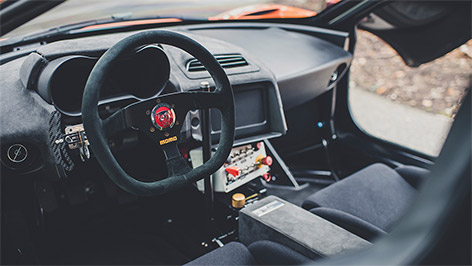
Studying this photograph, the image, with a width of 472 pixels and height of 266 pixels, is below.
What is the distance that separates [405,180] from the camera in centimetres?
203

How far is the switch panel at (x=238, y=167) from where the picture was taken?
73.6 inches

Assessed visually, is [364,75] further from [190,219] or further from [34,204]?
[34,204]

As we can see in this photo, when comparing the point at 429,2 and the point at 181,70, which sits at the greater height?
the point at 429,2

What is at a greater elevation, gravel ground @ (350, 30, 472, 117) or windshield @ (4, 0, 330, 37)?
windshield @ (4, 0, 330, 37)

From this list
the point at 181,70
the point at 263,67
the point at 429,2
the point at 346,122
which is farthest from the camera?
the point at 346,122

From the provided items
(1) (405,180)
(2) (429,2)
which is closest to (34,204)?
(1) (405,180)

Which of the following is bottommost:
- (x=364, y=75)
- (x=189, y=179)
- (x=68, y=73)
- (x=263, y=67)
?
(x=364, y=75)

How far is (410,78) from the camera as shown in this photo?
4.72 metres

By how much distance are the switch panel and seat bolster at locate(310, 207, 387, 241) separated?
47 centimetres

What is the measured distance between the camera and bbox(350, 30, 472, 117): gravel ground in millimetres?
4305

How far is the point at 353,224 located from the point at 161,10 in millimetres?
1418

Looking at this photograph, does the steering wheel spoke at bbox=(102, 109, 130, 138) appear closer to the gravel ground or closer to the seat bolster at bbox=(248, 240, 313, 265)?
the seat bolster at bbox=(248, 240, 313, 265)

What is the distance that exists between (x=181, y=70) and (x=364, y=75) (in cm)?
365

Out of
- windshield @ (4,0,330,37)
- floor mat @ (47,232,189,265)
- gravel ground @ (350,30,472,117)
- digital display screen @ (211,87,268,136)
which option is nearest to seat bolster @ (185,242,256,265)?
digital display screen @ (211,87,268,136)
